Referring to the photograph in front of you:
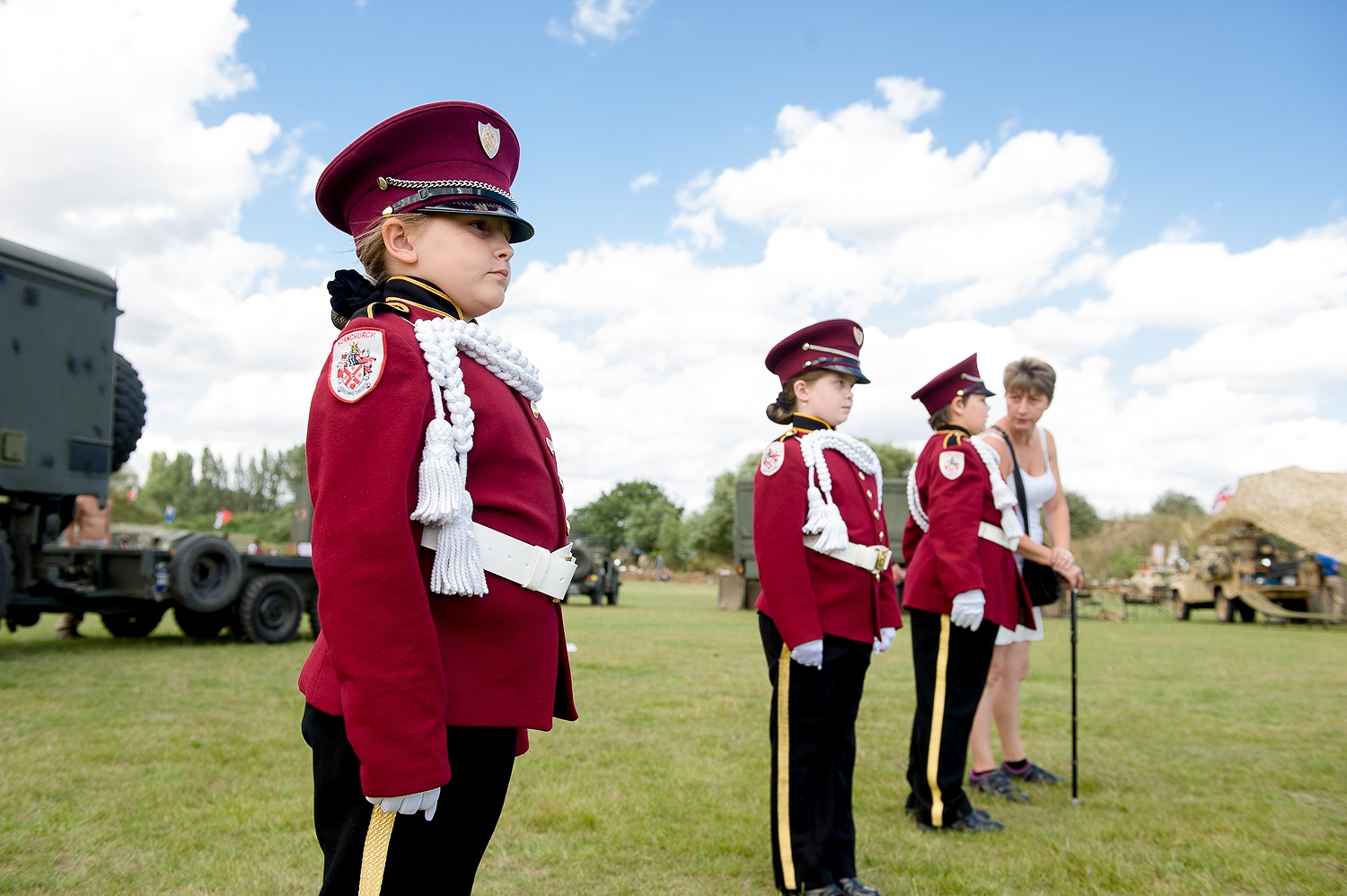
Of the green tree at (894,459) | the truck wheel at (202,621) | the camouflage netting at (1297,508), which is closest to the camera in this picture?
the truck wheel at (202,621)

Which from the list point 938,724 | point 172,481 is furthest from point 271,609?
point 172,481

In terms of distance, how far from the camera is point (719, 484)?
53125 mm

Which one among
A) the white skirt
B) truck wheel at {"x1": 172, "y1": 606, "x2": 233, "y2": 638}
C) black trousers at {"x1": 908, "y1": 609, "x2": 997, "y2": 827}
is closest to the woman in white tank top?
the white skirt

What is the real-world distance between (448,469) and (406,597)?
8.2 inches

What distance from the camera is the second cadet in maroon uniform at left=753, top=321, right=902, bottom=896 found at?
3.13 m

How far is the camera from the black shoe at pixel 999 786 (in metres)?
4.56

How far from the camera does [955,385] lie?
4.32 metres

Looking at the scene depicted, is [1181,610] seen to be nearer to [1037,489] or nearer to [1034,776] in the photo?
[1034,776]

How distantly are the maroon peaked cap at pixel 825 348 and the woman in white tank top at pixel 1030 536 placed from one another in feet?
4.06

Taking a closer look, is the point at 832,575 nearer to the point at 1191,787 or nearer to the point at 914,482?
the point at 914,482

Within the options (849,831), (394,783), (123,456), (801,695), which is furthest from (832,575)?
(123,456)

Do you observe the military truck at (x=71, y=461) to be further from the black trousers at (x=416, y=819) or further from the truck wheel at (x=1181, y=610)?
the truck wheel at (x=1181, y=610)

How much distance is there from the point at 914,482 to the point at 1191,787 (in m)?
2.21

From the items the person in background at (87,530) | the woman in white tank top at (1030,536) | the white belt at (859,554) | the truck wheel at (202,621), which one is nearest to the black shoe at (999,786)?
the woman in white tank top at (1030,536)
